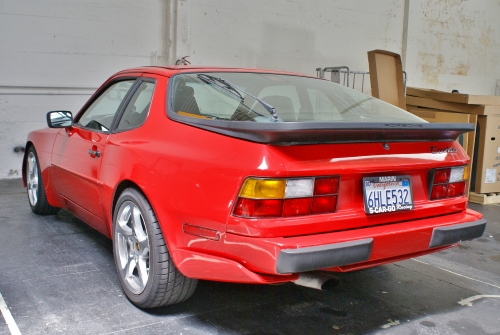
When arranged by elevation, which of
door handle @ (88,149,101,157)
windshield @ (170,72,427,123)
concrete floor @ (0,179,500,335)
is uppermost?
windshield @ (170,72,427,123)

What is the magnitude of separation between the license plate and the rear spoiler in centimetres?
18

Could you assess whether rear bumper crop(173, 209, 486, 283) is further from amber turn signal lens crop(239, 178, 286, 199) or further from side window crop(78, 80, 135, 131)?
side window crop(78, 80, 135, 131)

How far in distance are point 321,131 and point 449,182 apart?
889mm

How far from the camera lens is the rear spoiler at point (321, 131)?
6.30ft

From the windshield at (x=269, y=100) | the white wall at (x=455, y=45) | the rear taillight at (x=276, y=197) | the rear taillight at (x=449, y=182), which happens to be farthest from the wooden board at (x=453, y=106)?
the rear taillight at (x=276, y=197)

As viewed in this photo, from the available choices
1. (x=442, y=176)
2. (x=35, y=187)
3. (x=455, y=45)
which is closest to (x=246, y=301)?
(x=442, y=176)

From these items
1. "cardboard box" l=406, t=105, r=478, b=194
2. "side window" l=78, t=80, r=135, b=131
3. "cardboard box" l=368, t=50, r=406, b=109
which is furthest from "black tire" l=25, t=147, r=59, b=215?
"cardboard box" l=406, t=105, r=478, b=194

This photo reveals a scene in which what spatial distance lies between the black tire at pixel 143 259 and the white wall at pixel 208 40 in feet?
13.5

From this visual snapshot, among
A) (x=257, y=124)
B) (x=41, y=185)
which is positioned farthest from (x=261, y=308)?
(x=41, y=185)

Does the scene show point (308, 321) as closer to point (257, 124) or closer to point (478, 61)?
point (257, 124)

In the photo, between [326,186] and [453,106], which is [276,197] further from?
[453,106]

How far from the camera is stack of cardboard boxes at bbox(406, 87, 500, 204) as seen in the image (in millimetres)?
5711

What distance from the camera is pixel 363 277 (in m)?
3.07

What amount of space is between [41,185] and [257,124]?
2656mm
